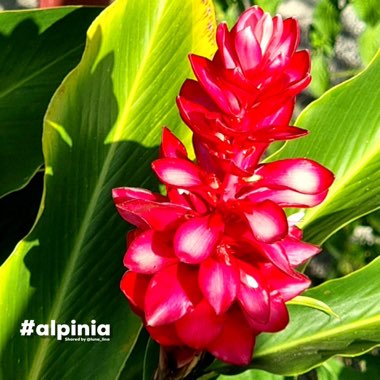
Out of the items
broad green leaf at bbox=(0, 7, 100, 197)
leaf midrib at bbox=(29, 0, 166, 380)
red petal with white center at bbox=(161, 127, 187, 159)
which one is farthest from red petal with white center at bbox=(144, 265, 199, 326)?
broad green leaf at bbox=(0, 7, 100, 197)

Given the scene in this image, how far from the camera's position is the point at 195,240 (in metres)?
0.63

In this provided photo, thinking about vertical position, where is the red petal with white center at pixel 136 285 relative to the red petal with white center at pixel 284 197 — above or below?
below

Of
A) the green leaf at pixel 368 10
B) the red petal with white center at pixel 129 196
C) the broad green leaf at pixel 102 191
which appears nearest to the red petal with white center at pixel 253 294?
the red petal with white center at pixel 129 196

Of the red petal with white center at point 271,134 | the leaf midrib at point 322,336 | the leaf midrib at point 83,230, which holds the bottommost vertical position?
the leaf midrib at point 322,336

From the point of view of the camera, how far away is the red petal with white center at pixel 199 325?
660mm

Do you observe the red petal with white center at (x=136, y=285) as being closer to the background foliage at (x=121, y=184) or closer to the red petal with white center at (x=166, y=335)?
the red petal with white center at (x=166, y=335)

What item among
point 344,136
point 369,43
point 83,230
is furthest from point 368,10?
point 83,230

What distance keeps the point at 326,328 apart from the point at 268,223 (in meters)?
0.39

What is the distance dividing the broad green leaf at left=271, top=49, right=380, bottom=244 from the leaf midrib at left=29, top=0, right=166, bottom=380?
0.70ft

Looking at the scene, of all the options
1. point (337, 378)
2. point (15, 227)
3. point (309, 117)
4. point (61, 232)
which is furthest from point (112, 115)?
point (337, 378)

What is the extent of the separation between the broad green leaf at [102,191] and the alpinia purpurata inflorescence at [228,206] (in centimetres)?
27

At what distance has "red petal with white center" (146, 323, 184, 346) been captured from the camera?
69cm

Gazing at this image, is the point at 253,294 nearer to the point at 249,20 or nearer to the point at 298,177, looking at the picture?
the point at 298,177

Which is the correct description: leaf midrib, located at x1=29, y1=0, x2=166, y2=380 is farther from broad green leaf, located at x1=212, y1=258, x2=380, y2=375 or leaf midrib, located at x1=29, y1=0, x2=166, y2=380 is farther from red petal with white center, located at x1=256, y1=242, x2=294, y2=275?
red petal with white center, located at x1=256, y1=242, x2=294, y2=275
